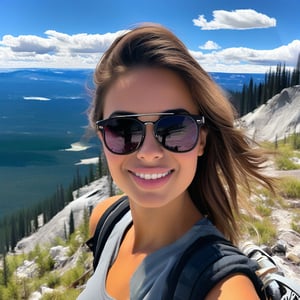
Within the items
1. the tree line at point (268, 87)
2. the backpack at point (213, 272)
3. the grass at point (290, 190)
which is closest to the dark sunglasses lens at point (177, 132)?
the backpack at point (213, 272)

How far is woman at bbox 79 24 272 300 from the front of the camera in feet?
5.46

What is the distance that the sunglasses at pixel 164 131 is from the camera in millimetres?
1680

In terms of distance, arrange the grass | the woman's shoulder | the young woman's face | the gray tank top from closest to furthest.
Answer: the gray tank top
the young woman's face
the woman's shoulder
the grass

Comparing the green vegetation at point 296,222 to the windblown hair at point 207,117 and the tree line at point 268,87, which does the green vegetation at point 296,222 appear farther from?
the tree line at point 268,87

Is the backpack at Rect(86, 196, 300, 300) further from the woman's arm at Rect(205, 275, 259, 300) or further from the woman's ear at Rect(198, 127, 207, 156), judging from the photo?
the woman's ear at Rect(198, 127, 207, 156)

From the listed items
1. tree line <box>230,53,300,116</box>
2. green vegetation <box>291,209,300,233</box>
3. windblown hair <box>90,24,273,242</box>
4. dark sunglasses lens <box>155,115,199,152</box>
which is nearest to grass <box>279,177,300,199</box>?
green vegetation <box>291,209,300,233</box>

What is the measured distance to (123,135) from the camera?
1.76 m

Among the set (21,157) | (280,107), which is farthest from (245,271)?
(21,157)

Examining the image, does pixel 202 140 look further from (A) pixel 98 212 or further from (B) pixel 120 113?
(A) pixel 98 212

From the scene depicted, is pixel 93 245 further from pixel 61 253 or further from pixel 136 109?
pixel 61 253

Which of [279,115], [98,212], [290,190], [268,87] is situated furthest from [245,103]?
[98,212]

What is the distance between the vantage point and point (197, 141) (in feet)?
5.76

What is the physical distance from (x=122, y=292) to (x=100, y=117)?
83 cm

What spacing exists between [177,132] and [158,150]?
113 millimetres
